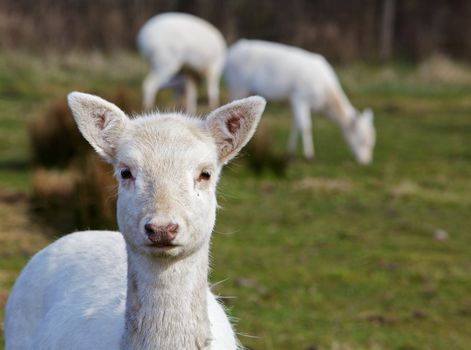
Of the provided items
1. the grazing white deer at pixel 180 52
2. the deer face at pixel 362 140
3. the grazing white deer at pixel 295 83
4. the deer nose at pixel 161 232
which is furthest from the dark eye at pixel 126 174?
the grazing white deer at pixel 180 52

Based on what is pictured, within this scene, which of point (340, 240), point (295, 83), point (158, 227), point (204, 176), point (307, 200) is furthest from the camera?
point (295, 83)

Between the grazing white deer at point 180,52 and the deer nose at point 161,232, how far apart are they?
13845 mm

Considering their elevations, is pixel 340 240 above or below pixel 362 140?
above

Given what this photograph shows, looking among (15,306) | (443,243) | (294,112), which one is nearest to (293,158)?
(294,112)

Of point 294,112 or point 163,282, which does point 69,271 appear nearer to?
point 163,282

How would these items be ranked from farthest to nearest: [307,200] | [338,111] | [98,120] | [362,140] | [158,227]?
[338,111] → [362,140] → [307,200] → [98,120] → [158,227]

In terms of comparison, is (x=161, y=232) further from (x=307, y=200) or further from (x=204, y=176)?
(x=307, y=200)

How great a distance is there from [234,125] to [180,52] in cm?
1450

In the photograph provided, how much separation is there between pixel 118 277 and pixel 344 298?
391 cm

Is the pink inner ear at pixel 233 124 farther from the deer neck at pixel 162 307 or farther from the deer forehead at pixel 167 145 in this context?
the deer neck at pixel 162 307

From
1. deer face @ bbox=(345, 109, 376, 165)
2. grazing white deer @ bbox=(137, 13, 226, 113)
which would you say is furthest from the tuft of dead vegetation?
grazing white deer @ bbox=(137, 13, 226, 113)

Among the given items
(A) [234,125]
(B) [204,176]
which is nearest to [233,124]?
(A) [234,125]

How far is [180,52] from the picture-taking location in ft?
59.8

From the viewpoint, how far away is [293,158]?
1460cm
